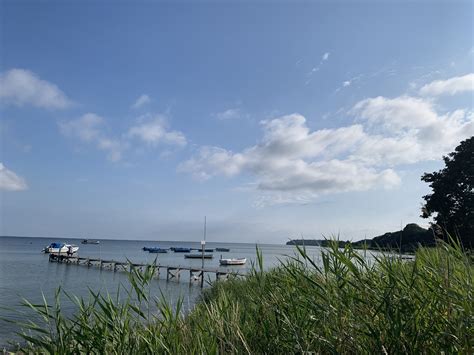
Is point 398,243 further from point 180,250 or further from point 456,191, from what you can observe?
point 180,250

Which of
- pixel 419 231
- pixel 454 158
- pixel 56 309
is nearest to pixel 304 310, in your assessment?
pixel 56 309

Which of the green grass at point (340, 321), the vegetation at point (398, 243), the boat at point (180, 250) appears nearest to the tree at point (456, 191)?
the vegetation at point (398, 243)

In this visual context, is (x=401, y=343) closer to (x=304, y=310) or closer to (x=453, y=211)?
(x=304, y=310)

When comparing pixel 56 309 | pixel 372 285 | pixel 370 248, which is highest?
pixel 370 248

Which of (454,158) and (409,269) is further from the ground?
(454,158)

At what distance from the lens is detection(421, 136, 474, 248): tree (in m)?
24.7

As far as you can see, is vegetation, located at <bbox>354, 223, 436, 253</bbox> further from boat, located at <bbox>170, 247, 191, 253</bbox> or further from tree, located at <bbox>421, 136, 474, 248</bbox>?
boat, located at <bbox>170, 247, 191, 253</bbox>

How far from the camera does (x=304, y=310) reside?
418 cm

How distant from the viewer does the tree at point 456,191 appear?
2469 centimetres

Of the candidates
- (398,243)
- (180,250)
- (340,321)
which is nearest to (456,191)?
(398,243)

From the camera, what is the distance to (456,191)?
26109 mm

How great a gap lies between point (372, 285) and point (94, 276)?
39268mm

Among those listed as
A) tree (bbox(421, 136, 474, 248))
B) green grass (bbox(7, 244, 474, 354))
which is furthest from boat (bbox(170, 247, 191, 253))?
green grass (bbox(7, 244, 474, 354))

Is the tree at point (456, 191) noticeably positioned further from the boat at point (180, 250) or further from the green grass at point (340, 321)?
the boat at point (180, 250)
